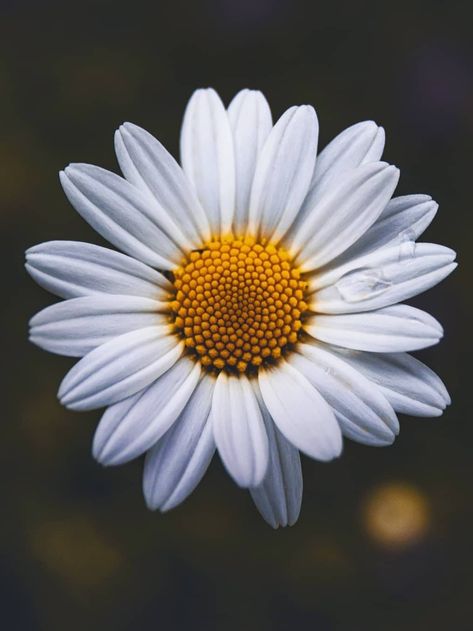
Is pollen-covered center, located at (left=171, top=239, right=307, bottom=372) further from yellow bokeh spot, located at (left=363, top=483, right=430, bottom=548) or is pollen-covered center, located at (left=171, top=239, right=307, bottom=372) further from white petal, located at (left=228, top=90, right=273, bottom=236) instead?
yellow bokeh spot, located at (left=363, top=483, right=430, bottom=548)

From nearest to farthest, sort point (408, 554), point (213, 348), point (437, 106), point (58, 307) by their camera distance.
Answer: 1. point (58, 307)
2. point (213, 348)
3. point (408, 554)
4. point (437, 106)

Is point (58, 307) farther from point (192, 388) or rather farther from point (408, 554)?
point (408, 554)

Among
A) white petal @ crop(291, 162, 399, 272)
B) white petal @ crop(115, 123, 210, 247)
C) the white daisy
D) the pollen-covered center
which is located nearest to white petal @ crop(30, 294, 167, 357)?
the white daisy

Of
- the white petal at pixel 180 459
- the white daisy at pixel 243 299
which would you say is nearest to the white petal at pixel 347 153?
the white daisy at pixel 243 299

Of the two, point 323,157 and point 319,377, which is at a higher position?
point 323,157

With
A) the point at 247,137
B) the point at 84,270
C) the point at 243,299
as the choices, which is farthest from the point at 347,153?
the point at 84,270

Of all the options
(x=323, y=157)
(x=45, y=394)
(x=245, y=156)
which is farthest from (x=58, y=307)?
(x=45, y=394)
